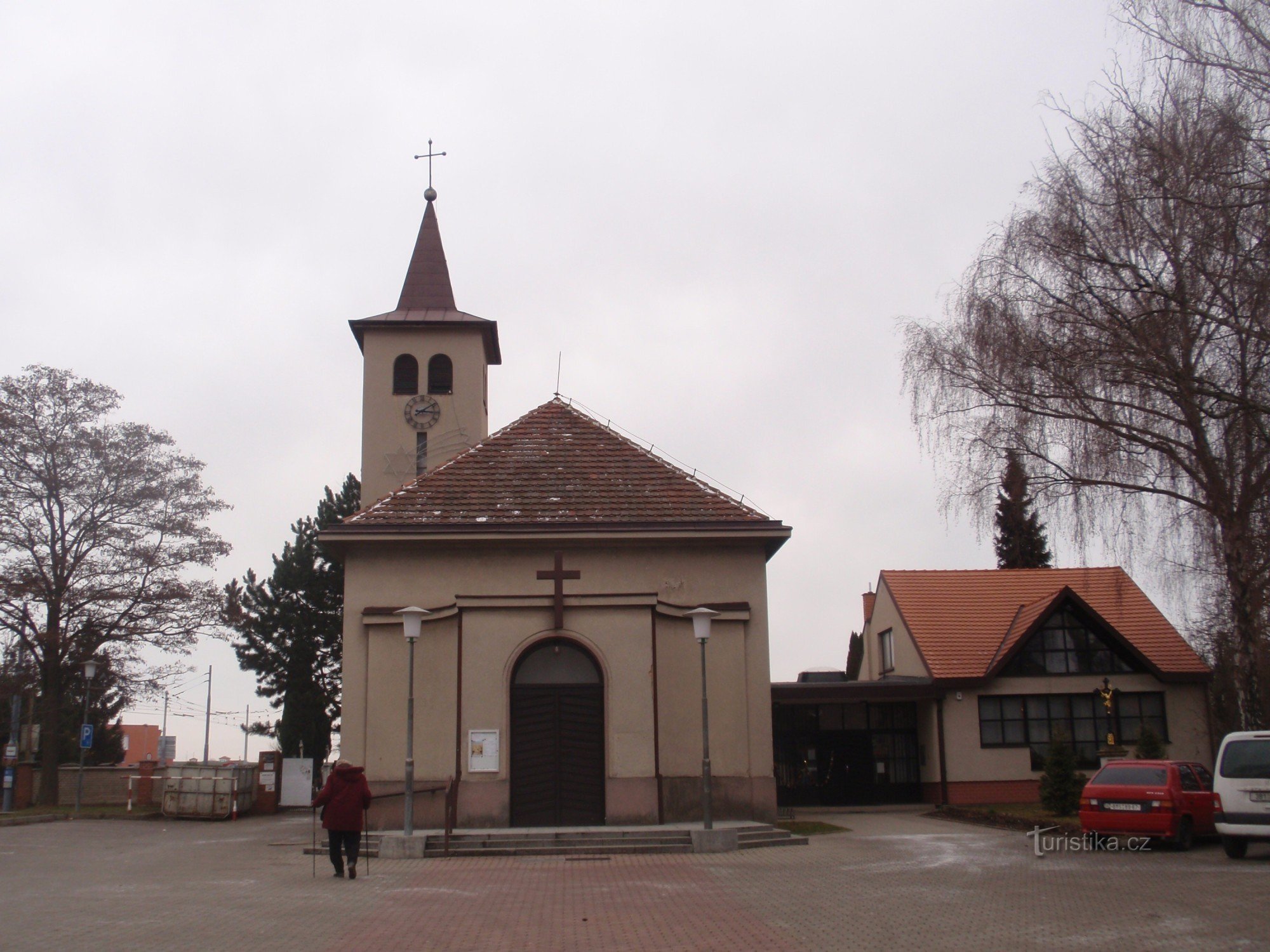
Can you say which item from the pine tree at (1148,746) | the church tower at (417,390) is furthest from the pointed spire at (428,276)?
the pine tree at (1148,746)

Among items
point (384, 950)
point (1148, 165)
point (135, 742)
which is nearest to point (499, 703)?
point (384, 950)

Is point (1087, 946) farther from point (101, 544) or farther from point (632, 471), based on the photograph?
point (101, 544)

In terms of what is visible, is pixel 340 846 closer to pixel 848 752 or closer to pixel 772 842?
pixel 772 842

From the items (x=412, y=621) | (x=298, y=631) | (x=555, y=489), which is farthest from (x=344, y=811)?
(x=298, y=631)

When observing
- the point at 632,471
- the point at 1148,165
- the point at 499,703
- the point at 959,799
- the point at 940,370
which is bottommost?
the point at 959,799

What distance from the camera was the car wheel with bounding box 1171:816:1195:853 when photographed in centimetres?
1689

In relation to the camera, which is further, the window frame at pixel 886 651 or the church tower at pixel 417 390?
the window frame at pixel 886 651

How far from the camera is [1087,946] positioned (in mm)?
9812

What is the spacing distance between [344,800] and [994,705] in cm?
2105

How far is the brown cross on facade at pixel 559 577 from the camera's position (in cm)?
1972

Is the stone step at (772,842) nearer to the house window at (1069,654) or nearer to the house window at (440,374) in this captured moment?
the house window at (1069,654)

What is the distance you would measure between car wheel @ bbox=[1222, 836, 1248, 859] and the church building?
280 inches

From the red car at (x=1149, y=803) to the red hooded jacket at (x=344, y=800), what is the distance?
420 inches

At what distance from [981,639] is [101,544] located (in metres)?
25.2
